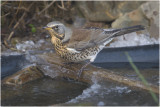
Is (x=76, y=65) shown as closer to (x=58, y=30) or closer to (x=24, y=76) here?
(x=58, y=30)

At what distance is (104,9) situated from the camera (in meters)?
5.86

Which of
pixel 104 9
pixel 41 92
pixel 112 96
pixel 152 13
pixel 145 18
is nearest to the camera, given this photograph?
pixel 112 96

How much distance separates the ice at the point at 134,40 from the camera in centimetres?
471

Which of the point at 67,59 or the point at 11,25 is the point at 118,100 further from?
the point at 11,25

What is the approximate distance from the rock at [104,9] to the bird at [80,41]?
1.70m

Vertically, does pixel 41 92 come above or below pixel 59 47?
below

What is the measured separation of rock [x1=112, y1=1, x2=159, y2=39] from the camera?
5.08 metres

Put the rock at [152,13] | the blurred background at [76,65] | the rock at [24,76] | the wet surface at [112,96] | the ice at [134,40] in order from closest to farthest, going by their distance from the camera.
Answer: the wet surface at [112,96], the blurred background at [76,65], the rock at [24,76], the ice at [134,40], the rock at [152,13]

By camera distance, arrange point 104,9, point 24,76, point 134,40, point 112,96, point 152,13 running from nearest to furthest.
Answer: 1. point 112,96
2. point 24,76
3. point 134,40
4. point 152,13
5. point 104,9

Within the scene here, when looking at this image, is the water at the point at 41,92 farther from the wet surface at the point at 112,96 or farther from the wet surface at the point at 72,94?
the wet surface at the point at 112,96

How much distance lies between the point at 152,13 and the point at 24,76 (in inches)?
99.8

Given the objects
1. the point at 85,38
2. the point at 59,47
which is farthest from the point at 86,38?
the point at 59,47

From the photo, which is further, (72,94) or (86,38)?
(86,38)

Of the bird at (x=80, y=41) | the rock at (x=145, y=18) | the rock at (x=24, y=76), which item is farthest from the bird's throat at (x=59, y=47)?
the rock at (x=145, y=18)
